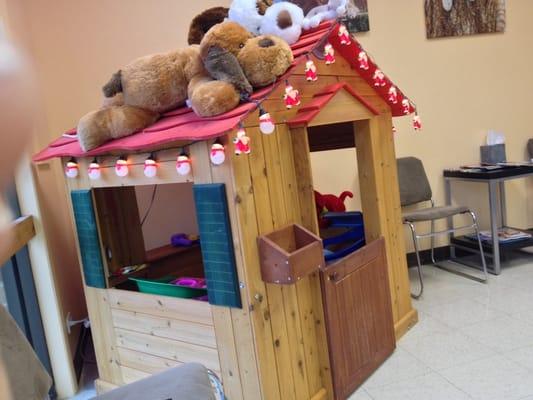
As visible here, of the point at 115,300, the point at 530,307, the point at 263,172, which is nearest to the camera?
the point at 263,172

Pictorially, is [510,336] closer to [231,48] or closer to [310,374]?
[310,374]

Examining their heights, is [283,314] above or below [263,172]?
below

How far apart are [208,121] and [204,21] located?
857 millimetres

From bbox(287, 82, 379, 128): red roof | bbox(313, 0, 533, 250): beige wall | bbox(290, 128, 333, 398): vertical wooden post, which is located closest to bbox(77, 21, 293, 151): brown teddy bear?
bbox(287, 82, 379, 128): red roof

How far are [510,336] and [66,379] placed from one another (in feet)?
8.10

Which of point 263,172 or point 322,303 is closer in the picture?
point 263,172

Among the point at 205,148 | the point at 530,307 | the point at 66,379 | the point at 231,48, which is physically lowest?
the point at 530,307

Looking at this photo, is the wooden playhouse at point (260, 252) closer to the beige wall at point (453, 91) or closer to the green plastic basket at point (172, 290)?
the green plastic basket at point (172, 290)

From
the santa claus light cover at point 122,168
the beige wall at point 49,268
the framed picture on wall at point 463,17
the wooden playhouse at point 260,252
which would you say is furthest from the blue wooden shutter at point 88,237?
the framed picture on wall at point 463,17

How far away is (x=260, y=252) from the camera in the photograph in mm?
1707

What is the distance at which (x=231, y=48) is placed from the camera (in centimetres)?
178

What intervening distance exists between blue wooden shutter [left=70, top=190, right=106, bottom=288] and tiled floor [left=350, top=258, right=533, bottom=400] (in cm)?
139

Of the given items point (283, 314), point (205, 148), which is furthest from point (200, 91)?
point (283, 314)

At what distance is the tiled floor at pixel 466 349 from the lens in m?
2.08
